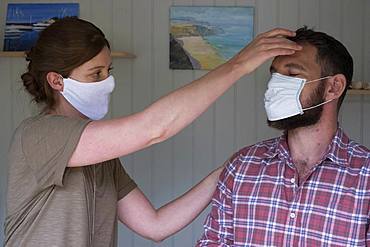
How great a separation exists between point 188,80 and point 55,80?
190 cm

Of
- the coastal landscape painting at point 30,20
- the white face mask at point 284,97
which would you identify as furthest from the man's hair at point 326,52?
the coastal landscape painting at point 30,20

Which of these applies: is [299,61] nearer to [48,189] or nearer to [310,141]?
[310,141]

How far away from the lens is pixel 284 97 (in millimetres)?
1961

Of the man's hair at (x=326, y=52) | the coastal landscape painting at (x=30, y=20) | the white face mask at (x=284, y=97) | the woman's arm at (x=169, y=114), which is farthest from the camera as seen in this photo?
the coastal landscape painting at (x=30, y=20)

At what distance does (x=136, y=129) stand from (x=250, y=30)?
2.14 meters

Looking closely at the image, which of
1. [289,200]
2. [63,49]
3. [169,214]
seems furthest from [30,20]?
[289,200]

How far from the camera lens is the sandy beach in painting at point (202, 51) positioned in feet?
11.7

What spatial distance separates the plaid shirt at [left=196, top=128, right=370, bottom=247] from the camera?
71.1 inches

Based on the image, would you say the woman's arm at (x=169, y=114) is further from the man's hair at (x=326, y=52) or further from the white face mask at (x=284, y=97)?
the man's hair at (x=326, y=52)

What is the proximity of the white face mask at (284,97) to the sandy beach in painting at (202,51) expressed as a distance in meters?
1.58

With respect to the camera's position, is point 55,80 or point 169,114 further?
point 55,80

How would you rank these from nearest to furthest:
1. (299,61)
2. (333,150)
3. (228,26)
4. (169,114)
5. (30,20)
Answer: (169,114), (333,150), (299,61), (228,26), (30,20)

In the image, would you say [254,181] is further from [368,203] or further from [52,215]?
[52,215]

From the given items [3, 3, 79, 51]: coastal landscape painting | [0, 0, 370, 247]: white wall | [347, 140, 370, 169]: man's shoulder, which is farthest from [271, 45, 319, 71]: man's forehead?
[3, 3, 79, 51]: coastal landscape painting
